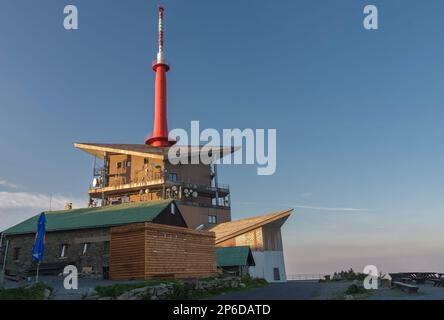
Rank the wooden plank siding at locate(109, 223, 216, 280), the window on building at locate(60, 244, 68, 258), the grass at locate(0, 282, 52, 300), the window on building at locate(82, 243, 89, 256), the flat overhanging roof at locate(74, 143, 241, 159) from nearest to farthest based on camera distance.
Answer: the grass at locate(0, 282, 52, 300) → the wooden plank siding at locate(109, 223, 216, 280) → the window on building at locate(82, 243, 89, 256) → the window on building at locate(60, 244, 68, 258) → the flat overhanging roof at locate(74, 143, 241, 159)

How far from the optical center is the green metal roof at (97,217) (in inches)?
1162

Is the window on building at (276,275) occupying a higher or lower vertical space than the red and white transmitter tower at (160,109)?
lower

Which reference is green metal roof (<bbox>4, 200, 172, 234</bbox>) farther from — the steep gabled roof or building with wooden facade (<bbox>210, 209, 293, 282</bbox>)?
building with wooden facade (<bbox>210, 209, 293, 282</bbox>)

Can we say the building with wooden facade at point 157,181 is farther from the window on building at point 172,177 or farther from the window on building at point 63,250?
the window on building at point 63,250

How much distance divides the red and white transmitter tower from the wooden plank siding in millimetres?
34360

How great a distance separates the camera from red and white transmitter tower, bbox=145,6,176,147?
61.4 metres

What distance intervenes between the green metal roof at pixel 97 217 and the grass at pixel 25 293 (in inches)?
390

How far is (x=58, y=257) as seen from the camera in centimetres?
3023

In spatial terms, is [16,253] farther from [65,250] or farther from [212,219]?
[212,219]

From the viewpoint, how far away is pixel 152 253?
24703 mm

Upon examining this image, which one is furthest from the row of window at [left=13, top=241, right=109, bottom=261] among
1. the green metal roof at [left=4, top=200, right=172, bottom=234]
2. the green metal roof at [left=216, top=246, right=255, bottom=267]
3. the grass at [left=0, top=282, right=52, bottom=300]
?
the green metal roof at [left=216, top=246, right=255, bottom=267]

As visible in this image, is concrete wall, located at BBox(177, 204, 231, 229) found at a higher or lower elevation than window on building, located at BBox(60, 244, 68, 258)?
higher

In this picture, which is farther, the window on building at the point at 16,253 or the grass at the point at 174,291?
the window on building at the point at 16,253

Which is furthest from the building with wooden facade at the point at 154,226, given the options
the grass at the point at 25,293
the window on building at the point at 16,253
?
the grass at the point at 25,293
